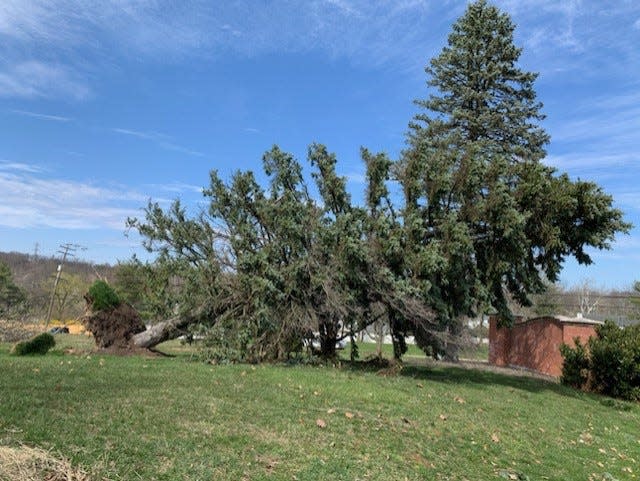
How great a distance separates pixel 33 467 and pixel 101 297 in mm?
11096

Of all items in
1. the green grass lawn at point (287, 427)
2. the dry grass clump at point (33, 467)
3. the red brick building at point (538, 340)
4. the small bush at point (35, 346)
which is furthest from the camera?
the red brick building at point (538, 340)

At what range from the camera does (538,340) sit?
21.4 meters

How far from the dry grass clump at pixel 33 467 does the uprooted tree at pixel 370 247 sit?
825 centimetres

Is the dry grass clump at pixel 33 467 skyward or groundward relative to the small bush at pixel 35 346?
groundward

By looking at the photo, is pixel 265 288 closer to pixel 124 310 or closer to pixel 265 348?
pixel 265 348

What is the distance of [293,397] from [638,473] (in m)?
5.03

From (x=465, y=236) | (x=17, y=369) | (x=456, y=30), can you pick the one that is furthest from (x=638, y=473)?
(x=456, y=30)

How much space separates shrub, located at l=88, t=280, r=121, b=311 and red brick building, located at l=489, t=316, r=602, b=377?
37.8ft

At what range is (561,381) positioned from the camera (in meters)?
17.8

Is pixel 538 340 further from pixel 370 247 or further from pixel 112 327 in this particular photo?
pixel 112 327

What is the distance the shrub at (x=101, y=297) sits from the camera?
47.5 ft

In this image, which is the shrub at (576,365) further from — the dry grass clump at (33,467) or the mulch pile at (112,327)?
the dry grass clump at (33,467)

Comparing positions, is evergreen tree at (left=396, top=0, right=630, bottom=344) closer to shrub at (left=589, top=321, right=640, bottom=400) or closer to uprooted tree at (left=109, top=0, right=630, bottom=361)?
uprooted tree at (left=109, top=0, right=630, bottom=361)

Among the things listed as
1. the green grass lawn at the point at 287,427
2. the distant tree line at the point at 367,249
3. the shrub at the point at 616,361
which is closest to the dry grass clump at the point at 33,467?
the green grass lawn at the point at 287,427
